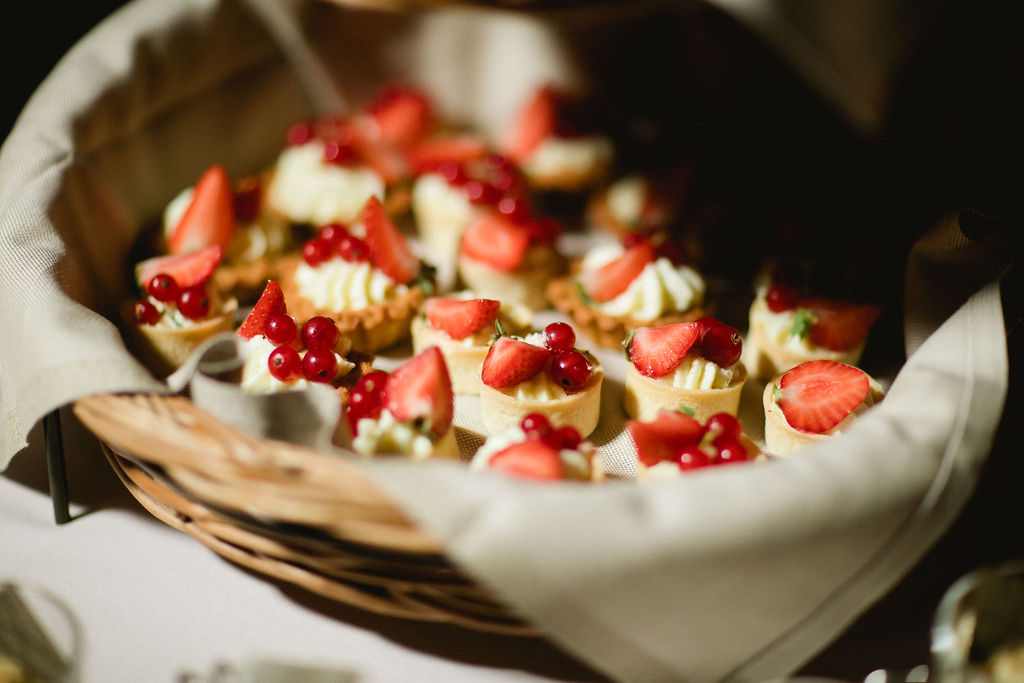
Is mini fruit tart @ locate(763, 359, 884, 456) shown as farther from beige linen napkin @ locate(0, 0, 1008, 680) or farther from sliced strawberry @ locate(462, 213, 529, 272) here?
sliced strawberry @ locate(462, 213, 529, 272)

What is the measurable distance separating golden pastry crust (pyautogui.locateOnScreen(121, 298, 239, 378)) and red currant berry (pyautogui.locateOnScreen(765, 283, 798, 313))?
1.23 metres

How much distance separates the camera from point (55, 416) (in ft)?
4.54

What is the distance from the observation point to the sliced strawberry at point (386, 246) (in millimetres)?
1923

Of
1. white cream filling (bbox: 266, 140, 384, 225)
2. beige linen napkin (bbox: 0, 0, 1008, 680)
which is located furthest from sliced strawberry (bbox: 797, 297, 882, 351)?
white cream filling (bbox: 266, 140, 384, 225)

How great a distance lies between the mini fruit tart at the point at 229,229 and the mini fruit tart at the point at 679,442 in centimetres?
108

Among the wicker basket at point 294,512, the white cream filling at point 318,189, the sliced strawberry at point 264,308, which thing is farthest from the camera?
the white cream filling at point 318,189

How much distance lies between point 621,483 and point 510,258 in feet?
2.81

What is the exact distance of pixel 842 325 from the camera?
1.78 meters

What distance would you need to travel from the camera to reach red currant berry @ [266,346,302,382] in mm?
1508

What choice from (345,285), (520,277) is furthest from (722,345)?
(345,285)

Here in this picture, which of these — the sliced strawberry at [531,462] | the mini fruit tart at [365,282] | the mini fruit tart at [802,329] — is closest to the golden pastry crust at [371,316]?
the mini fruit tart at [365,282]

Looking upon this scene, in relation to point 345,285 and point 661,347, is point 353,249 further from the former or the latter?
point 661,347

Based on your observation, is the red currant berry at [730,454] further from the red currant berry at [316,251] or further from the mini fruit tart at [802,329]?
the red currant berry at [316,251]

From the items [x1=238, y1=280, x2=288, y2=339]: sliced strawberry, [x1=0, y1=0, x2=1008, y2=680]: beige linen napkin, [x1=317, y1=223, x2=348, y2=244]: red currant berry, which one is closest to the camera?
[x1=0, y1=0, x2=1008, y2=680]: beige linen napkin
